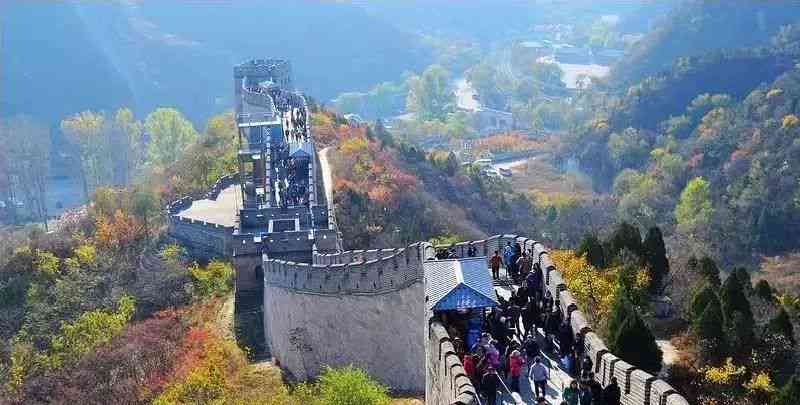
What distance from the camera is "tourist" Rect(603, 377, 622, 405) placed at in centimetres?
1538

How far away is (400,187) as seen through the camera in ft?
190

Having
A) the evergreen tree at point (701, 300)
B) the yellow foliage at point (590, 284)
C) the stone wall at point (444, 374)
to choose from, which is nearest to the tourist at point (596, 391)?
the stone wall at point (444, 374)

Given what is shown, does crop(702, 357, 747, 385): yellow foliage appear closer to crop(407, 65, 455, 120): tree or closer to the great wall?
the great wall

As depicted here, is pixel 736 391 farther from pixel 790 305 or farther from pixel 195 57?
pixel 195 57

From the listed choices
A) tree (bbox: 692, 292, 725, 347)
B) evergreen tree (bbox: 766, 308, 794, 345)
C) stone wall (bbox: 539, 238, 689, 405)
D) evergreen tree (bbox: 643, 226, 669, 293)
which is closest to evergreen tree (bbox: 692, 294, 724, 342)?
tree (bbox: 692, 292, 725, 347)

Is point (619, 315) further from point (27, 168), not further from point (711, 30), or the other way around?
point (711, 30)

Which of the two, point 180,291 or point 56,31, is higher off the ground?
point 56,31

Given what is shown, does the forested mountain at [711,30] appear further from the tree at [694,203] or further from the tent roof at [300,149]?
the tent roof at [300,149]

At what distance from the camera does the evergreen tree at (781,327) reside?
77.9ft

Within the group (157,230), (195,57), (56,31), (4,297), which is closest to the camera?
(4,297)

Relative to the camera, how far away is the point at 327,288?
28.0m

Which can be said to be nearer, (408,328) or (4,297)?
(408,328)

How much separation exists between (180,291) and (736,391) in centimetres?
2510

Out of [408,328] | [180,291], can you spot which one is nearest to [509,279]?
[408,328]
